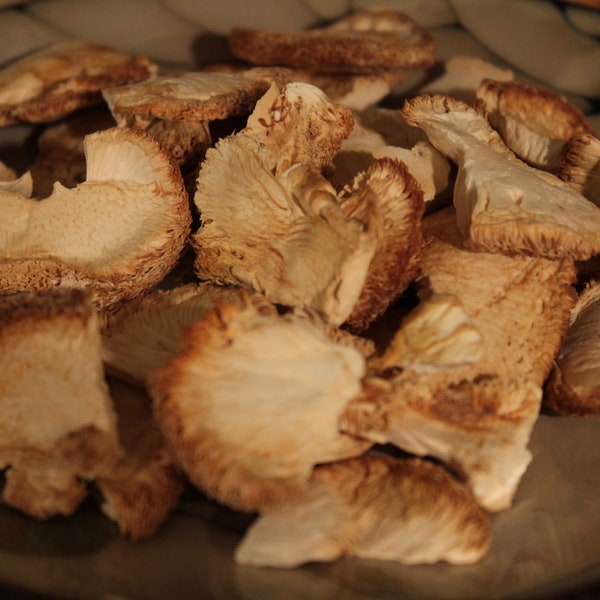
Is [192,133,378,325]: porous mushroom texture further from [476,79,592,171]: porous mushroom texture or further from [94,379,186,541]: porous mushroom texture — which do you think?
[476,79,592,171]: porous mushroom texture

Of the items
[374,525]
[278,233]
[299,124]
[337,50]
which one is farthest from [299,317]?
[337,50]

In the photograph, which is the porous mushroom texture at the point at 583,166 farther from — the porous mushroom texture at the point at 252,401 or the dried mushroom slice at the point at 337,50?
the porous mushroom texture at the point at 252,401

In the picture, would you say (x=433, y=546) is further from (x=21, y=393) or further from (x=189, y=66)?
(x=189, y=66)

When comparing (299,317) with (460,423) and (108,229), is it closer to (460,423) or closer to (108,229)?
(460,423)

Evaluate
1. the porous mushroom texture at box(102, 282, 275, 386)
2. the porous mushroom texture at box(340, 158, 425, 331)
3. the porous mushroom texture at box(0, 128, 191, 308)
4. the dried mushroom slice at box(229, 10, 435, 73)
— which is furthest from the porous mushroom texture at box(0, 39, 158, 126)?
the porous mushroom texture at box(340, 158, 425, 331)

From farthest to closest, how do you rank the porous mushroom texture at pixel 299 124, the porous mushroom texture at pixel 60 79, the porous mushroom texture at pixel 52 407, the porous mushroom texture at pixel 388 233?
the porous mushroom texture at pixel 60 79, the porous mushroom texture at pixel 299 124, the porous mushroom texture at pixel 388 233, the porous mushroom texture at pixel 52 407

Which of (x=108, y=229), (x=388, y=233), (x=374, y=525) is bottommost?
(x=374, y=525)

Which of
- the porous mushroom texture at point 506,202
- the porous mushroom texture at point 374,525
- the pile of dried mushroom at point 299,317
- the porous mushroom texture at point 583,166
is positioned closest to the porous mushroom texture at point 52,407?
the pile of dried mushroom at point 299,317
